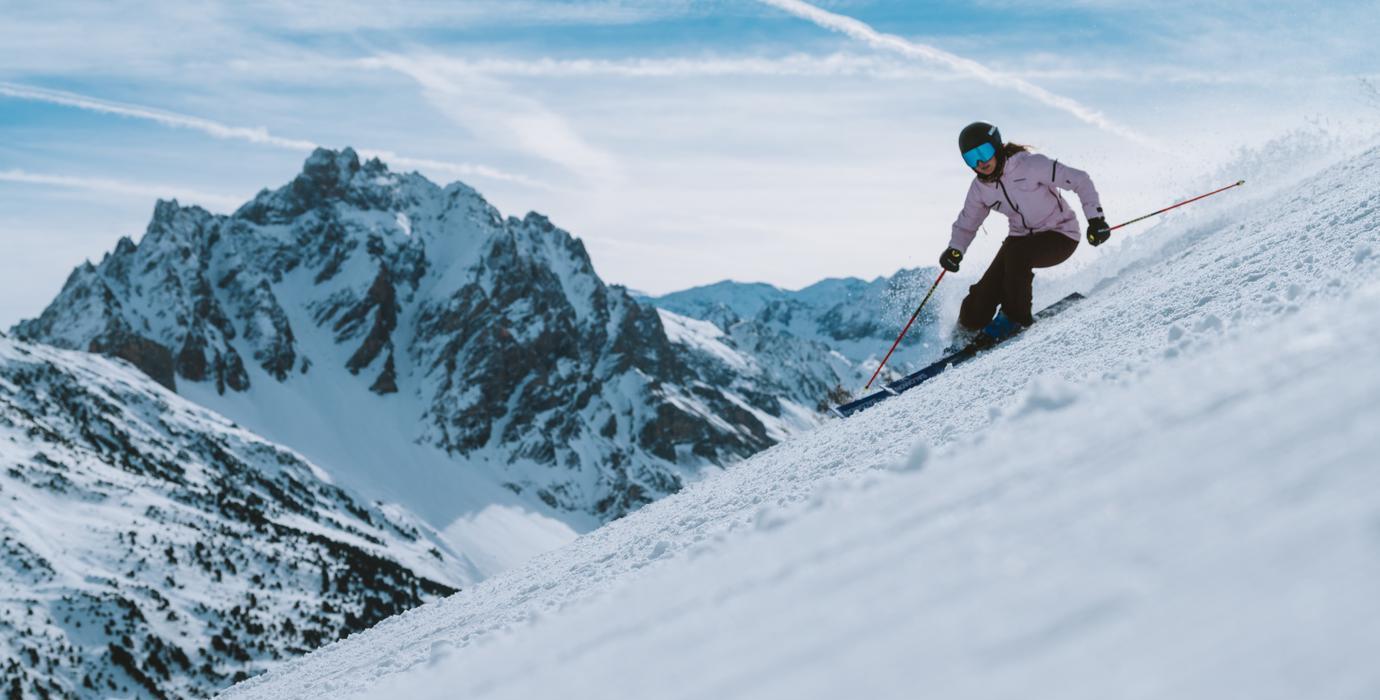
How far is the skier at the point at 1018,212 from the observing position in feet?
33.0

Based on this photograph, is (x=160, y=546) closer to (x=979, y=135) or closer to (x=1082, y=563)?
(x=979, y=135)

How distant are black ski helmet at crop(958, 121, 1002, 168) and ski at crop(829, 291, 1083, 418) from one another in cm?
212

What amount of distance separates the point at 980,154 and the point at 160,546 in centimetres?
13586

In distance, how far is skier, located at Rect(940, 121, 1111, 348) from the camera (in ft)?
33.0

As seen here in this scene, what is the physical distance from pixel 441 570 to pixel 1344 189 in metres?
173

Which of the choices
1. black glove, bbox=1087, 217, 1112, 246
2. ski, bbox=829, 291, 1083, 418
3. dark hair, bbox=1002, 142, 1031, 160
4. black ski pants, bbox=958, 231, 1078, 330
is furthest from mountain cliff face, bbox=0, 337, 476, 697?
black glove, bbox=1087, 217, 1112, 246

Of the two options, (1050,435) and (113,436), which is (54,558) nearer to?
(113,436)

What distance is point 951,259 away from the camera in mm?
11508

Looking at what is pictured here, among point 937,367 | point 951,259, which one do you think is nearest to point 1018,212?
point 951,259

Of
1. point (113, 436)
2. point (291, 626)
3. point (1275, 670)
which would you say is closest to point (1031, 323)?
point (1275, 670)

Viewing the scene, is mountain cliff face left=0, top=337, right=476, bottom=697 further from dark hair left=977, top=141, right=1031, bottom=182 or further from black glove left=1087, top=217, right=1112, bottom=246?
black glove left=1087, top=217, right=1112, bottom=246

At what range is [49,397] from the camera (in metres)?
161

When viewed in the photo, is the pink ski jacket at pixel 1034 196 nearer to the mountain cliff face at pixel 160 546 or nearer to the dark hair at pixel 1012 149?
the dark hair at pixel 1012 149

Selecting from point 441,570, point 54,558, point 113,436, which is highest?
point 113,436
